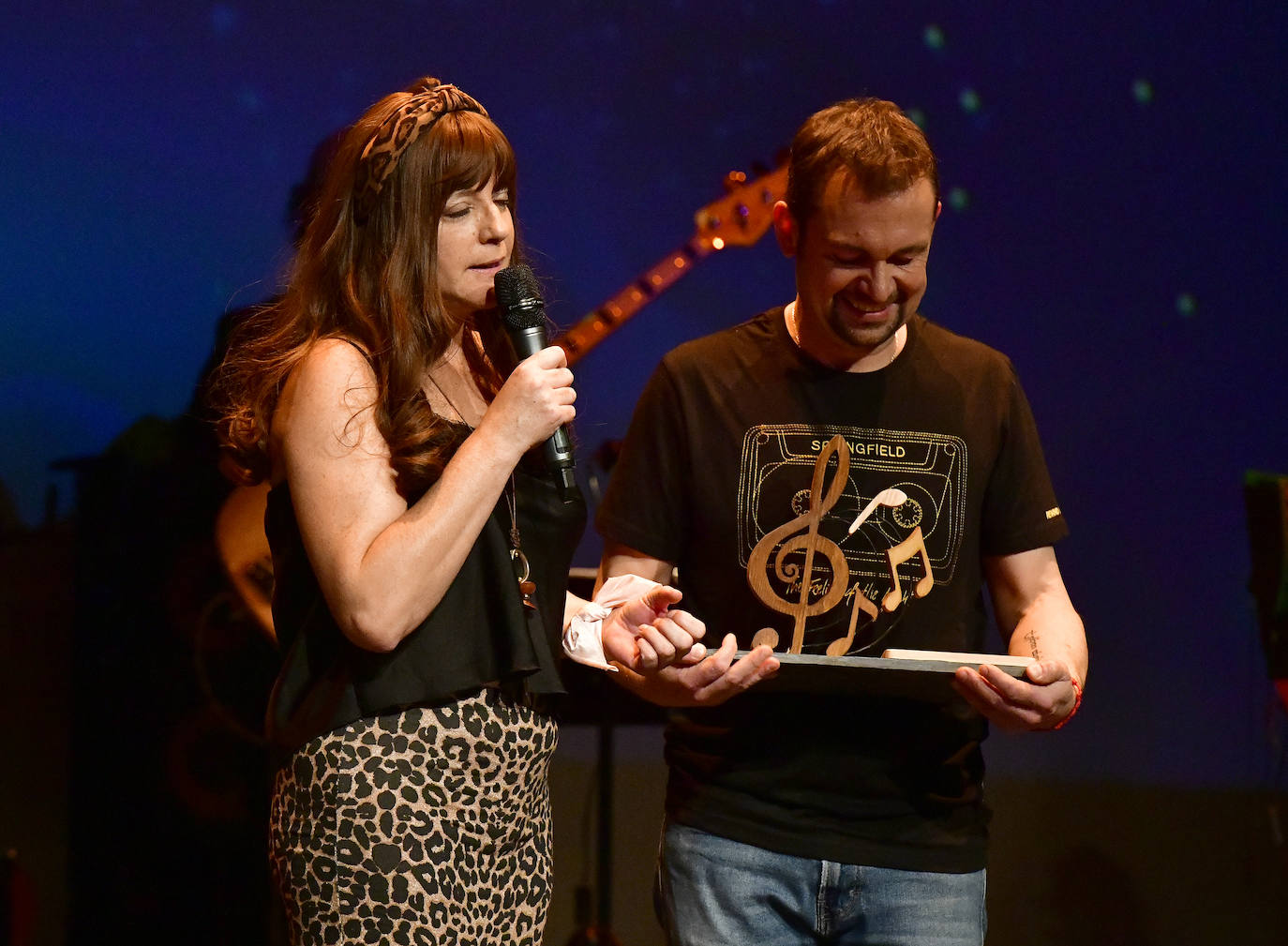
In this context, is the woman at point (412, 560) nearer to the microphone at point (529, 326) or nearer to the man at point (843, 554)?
the microphone at point (529, 326)

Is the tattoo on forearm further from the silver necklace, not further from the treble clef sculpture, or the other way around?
the silver necklace

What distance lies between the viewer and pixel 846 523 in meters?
1.63

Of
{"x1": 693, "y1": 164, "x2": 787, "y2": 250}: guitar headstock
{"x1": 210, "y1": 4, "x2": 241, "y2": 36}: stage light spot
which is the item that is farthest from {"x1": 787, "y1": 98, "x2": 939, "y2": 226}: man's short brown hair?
{"x1": 210, "y1": 4, "x2": 241, "y2": 36}: stage light spot

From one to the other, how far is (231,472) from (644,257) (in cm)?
171

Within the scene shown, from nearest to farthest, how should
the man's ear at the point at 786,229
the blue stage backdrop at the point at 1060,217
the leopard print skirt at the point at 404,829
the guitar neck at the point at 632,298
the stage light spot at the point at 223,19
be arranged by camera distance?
the leopard print skirt at the point at 404,829 < the man's ear at the point at 786,229 < the stage light spot at the point at 223,19 < the guitar neck at the point at 632,298 < the blue stage backdrop at the point at 1060,217

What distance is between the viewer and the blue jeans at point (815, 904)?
1.54 meters

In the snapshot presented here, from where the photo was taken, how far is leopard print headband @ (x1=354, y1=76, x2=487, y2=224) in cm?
147

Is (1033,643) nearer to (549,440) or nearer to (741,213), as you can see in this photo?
(549,440)

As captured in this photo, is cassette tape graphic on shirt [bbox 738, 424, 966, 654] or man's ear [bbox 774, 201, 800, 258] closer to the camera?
cassette tape graphic on shirt [bbox 738, 424, 966, 654]

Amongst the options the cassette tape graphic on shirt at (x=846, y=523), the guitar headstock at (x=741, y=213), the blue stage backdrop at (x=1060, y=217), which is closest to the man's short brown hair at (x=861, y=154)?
the cassette tape graphic on shirt at (x=846, y=523)

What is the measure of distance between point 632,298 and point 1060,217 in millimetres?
1148

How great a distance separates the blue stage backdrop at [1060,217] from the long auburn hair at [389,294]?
1.45m

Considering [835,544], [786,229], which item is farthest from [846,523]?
[786,229]

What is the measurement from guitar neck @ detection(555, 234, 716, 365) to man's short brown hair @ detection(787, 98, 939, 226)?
129 cm
